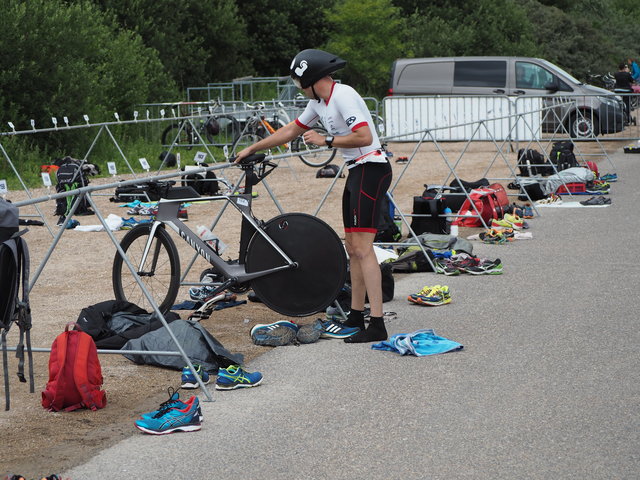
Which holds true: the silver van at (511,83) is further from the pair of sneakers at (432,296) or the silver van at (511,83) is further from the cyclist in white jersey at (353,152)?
the cyclist in white jersey at (353,152)

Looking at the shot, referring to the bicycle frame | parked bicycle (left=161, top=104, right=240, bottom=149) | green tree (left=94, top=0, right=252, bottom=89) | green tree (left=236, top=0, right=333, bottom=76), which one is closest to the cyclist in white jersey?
the bicycle frame

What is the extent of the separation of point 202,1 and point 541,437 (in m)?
32.7

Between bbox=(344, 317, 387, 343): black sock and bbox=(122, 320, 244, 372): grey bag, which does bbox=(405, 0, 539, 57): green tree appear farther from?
bbox=(122, 320, 244, 372): grey bag

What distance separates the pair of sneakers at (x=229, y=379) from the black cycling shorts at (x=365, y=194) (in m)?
1.51

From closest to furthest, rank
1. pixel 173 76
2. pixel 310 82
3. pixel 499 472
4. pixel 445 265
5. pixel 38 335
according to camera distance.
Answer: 1. pixel 499 472
2. pixel 310 82
3. pixel 38 335
4. pixel 445 265
5. pixel 173 76

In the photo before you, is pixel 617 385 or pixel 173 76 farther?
pixel 173 76

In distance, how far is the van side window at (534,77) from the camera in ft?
89.4

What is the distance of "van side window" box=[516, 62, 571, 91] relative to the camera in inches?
1072

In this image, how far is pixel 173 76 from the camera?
1391 inches

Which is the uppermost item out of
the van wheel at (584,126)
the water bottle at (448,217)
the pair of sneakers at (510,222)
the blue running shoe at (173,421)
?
the blue running shoe at (173,421)

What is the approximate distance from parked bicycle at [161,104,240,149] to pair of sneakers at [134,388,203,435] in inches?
696

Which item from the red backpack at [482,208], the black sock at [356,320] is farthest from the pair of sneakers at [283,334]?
the red backpack at [482,208]

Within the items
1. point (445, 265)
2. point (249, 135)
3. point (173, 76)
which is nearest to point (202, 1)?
point (173, 76)

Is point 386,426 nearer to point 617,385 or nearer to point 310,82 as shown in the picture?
point 617,385
